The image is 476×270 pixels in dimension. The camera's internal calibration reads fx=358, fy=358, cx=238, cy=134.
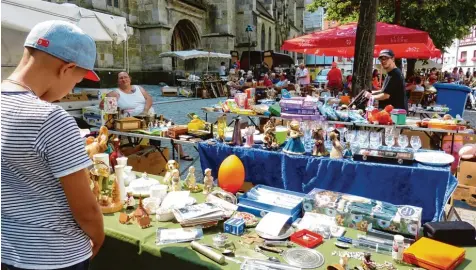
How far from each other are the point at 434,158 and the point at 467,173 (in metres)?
1.28

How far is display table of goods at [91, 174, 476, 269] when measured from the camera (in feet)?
6.00

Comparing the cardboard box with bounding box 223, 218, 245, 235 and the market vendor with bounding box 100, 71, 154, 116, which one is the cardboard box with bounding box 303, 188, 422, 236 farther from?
the market vendor with bounding box 100, 71, 154, 116

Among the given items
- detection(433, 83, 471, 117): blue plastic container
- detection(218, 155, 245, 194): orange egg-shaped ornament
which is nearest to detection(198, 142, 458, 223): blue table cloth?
detection(218, 155, 245, 194): orange egg-shaped ornament

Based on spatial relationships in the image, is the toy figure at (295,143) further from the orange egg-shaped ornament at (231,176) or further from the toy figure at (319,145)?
the orange egg-shaped ornament at (231,176)

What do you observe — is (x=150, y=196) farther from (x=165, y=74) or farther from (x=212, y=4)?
(x=212, y=4)

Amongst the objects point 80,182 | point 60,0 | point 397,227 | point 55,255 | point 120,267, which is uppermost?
point 60,0

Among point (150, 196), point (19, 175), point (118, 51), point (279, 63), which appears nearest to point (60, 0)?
point (118, 51)

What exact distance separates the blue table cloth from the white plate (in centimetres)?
6

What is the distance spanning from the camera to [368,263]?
1769 mm

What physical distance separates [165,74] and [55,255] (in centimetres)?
1843

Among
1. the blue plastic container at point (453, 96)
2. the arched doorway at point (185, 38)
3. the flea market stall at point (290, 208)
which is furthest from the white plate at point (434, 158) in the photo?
the arched doorway at point (185, 38)

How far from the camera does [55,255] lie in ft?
4.56

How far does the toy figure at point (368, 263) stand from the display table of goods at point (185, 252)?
25mm

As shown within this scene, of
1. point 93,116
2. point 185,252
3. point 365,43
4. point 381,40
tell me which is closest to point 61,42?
point 185,252
